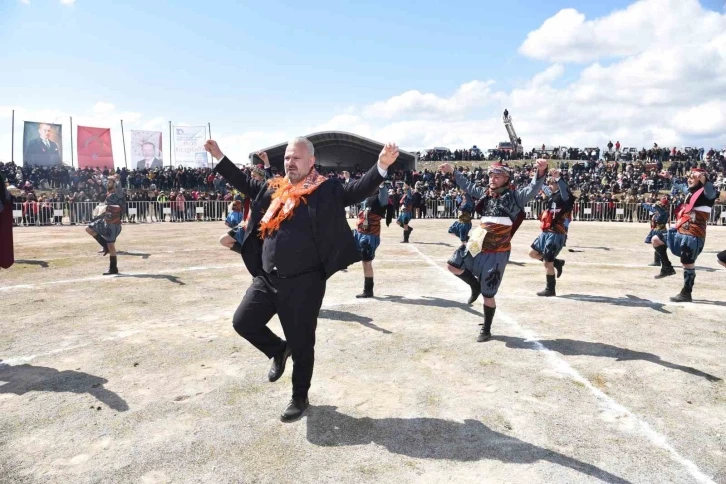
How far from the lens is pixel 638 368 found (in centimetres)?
504

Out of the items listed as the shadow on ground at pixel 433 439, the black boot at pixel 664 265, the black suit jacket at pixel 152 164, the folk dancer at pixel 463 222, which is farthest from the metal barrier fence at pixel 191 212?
the shadow on ground at pixel 433 439

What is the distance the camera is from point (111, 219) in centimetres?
1045

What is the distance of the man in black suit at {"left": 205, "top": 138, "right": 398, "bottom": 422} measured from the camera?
3.91m

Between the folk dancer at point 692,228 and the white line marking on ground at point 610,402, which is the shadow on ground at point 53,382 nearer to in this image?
the white line marking on ground at point 610,402

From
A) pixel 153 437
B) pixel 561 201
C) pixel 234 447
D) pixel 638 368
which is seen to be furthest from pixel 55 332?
pixel 561 201

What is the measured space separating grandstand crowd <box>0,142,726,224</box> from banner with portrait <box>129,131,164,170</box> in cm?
89

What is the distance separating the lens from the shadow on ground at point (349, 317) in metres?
6.54

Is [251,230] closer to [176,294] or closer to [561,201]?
[176,294]

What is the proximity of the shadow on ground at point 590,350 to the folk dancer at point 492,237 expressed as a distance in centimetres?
37

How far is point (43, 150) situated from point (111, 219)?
89.2 feet

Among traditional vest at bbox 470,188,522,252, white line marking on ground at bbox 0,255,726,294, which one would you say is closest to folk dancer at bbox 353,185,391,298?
traditional vest at bbox 470,188,522,252

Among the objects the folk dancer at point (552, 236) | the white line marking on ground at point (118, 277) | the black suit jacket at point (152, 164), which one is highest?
the black suit jacket at point (152, 164)

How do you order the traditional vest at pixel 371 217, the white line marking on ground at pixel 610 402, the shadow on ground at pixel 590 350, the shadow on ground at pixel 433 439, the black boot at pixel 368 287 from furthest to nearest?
the traditional vest at pixel 371 217, the black boot at pixel 368 287, the shadow on ground at pixel 590 350, the shadow on ground at pixel 433 439, the white line marking on ground at pixel 610 402

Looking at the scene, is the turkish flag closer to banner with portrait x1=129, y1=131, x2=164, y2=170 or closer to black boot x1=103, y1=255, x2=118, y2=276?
banner with portrait x1=129, y1=131, x2=164, y2=170
